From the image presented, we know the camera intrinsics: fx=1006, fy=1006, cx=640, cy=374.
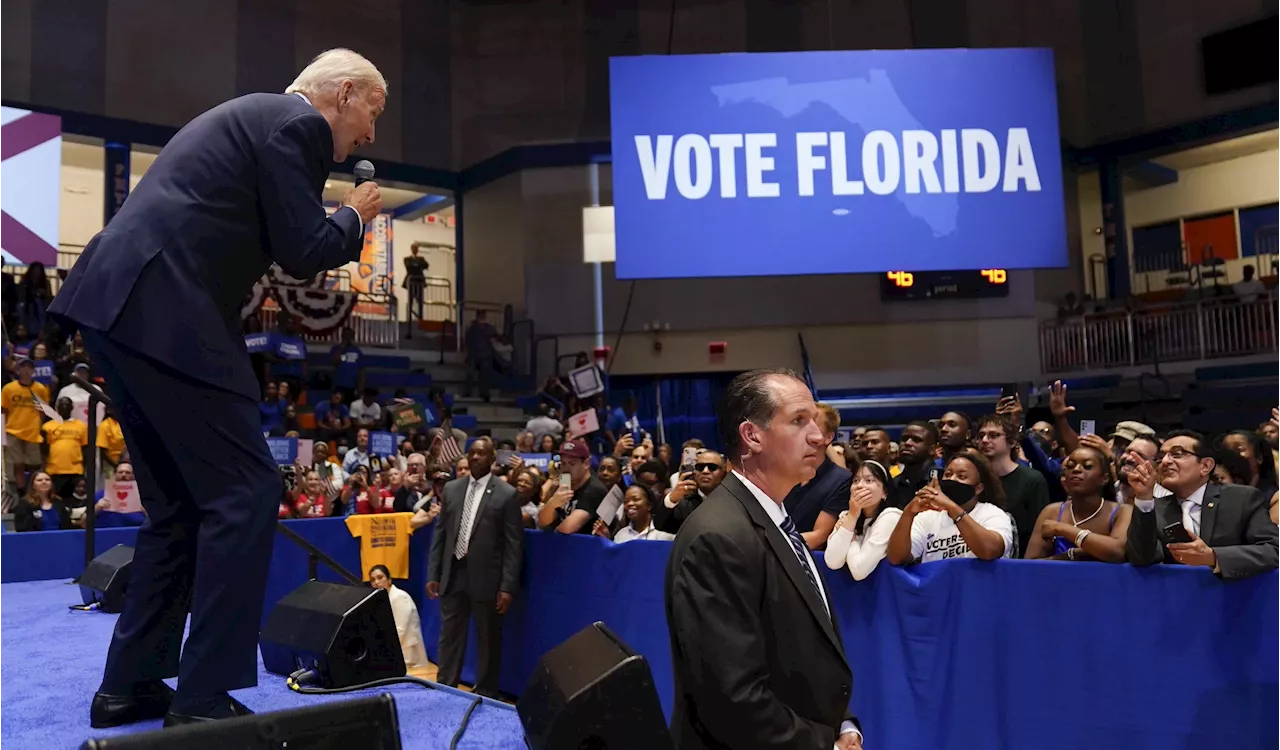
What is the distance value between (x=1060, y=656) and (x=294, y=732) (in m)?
3.18

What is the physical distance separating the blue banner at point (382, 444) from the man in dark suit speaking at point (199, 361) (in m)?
9.35

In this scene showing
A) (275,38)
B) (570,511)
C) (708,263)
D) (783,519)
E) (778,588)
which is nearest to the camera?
(778,588)

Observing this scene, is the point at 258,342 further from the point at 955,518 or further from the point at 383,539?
the point at 955,518

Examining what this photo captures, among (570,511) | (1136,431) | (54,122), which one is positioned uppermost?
(54,122)

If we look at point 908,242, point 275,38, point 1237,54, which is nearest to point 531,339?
point 275,38

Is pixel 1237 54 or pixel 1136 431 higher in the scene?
pixel 1237 54

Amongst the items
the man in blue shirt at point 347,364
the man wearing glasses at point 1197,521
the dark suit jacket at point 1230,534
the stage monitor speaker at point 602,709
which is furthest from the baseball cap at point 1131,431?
the man in blue shirt at point 347,364

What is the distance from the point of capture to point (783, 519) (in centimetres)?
193

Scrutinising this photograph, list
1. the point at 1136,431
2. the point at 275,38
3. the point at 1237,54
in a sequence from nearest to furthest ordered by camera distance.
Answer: the point at 1136,431, the point at 1237,54, the point at 275,38

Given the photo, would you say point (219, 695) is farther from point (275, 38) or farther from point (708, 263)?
point (275, 38)

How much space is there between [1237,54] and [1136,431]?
42.3 feet

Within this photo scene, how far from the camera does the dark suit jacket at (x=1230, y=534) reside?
3.37m

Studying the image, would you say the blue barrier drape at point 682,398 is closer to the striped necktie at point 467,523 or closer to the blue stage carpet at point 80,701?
the striped necktie at point 467,523

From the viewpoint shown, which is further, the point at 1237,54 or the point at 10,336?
the point at 1237,54
